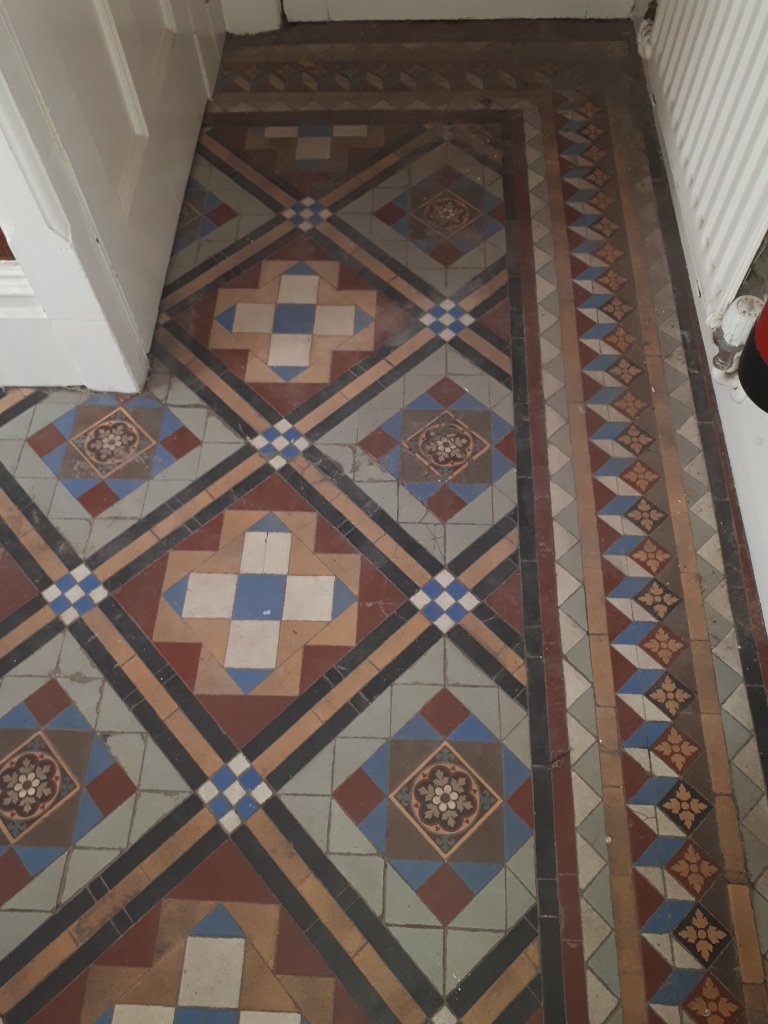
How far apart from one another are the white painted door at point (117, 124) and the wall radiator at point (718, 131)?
4.29 feet

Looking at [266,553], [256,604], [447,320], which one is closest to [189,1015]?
[256,604]

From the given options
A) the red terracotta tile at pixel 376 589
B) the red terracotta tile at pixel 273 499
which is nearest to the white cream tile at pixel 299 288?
the red terracotta tile at pixel 273 499

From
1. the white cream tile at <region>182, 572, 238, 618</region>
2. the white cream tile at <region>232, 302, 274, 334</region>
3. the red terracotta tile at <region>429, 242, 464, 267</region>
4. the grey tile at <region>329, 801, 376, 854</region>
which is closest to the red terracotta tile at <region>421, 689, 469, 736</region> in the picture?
the grey tile at <region>329, 801, 376, 854</region>

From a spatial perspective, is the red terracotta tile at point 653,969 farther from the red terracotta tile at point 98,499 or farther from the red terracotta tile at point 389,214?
the red terracotta tile at point 389,214

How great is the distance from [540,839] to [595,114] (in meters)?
2.16

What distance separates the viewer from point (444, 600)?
5.74ft

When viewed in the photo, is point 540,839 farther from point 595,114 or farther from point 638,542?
point 595,114

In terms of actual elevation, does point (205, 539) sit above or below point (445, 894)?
above

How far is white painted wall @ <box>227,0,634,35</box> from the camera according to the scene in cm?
267

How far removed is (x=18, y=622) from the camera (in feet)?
5.70

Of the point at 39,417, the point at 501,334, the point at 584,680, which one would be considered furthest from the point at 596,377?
the point at 39,417

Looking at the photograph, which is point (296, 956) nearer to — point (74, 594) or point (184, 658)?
point (184, 658)

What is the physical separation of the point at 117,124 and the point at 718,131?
1344 mm

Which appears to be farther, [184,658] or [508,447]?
[508,447]
